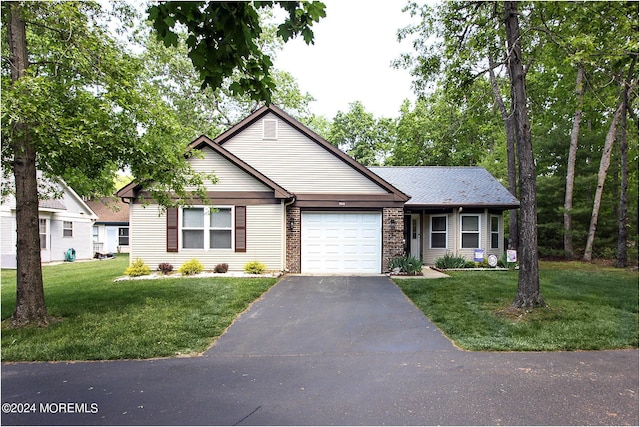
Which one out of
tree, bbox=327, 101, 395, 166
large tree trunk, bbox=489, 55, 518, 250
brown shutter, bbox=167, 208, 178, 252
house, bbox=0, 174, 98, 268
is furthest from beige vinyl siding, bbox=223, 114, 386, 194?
tree, bbox=327, 101, 395, 166

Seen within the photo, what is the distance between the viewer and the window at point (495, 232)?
15.4 m

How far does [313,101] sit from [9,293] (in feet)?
78.9

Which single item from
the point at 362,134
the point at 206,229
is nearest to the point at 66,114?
the point at 206,229

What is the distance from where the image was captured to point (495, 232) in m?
15.5

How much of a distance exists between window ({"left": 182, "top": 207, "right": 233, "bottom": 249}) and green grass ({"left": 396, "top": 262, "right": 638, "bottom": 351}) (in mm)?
5901

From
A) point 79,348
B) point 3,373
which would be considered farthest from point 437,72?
point 3,373

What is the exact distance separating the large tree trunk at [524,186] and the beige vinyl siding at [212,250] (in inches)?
296

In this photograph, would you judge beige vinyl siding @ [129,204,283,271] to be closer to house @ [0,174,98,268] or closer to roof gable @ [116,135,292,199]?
roof gable @ [116,135,292,199]

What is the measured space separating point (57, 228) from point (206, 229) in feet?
42.8

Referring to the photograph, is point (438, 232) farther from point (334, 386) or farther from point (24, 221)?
point (24, 221)

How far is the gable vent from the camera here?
13.7 m

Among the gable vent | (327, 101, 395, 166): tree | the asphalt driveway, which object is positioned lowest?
the asphalt driveway

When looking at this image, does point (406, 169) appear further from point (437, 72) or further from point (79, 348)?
point (79, 348)

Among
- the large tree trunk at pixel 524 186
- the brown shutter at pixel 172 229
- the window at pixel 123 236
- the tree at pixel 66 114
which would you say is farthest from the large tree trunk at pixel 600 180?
the window at pixel 123 236
